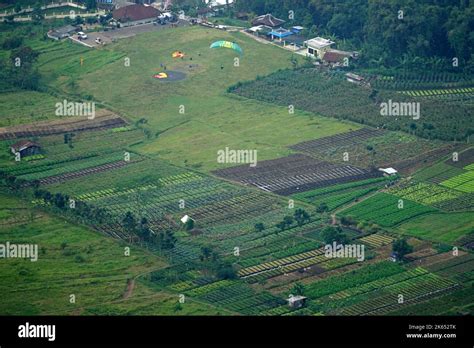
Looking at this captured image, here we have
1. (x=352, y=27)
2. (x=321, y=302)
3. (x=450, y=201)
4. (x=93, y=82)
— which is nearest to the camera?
(x=321, y=302)

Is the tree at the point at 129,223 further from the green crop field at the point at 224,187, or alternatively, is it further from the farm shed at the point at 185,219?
the farm shed at the point at 185,219

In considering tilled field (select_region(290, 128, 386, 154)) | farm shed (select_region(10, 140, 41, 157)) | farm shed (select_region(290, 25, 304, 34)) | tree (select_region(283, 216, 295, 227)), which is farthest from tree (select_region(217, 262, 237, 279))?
farm shed (select_region(290, 25, 304, 34))

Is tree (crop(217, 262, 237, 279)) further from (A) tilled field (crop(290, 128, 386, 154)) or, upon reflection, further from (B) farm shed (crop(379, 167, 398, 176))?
(A) tilled field (crop(290, 128, 386, 154))

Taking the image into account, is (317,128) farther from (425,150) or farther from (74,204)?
(74,204)

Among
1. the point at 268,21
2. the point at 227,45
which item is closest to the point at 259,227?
the point at 227,45

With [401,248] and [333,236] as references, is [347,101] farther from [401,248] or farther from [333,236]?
[401,248]

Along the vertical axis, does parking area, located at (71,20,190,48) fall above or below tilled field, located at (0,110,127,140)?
above
